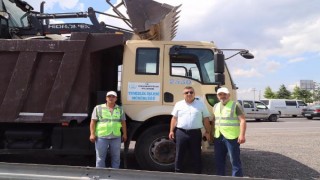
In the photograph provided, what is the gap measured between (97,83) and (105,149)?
5.27 feet

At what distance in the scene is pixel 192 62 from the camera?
7375 millimetres

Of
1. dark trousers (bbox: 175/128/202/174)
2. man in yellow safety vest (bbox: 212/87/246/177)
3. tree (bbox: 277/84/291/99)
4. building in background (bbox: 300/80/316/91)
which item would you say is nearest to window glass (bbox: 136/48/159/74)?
dark trousers (bbox: 175/128/202/174)

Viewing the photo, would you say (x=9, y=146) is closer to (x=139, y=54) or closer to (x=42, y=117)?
(x=42, y=117)

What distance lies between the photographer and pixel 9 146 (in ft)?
23.8

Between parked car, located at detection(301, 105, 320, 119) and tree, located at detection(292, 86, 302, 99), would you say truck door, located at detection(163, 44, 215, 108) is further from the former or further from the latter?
tree, located at detection(292, 86, 302, 99)

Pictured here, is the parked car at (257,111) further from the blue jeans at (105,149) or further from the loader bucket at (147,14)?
the blue jeans at (105,149)

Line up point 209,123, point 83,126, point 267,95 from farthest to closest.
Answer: point 267,95 → point 83,126 → point 209,123

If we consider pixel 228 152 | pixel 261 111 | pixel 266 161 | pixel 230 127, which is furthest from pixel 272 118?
pixel 230 127

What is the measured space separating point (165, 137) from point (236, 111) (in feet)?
5.18

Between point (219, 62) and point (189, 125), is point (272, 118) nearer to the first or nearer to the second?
point (219, 62)

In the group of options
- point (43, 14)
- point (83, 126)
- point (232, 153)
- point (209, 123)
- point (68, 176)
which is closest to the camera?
point (68, 176)

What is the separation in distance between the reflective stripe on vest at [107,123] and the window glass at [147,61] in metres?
1.21

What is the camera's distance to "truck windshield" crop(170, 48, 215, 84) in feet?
24.1

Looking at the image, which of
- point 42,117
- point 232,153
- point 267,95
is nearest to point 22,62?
point 42,117
